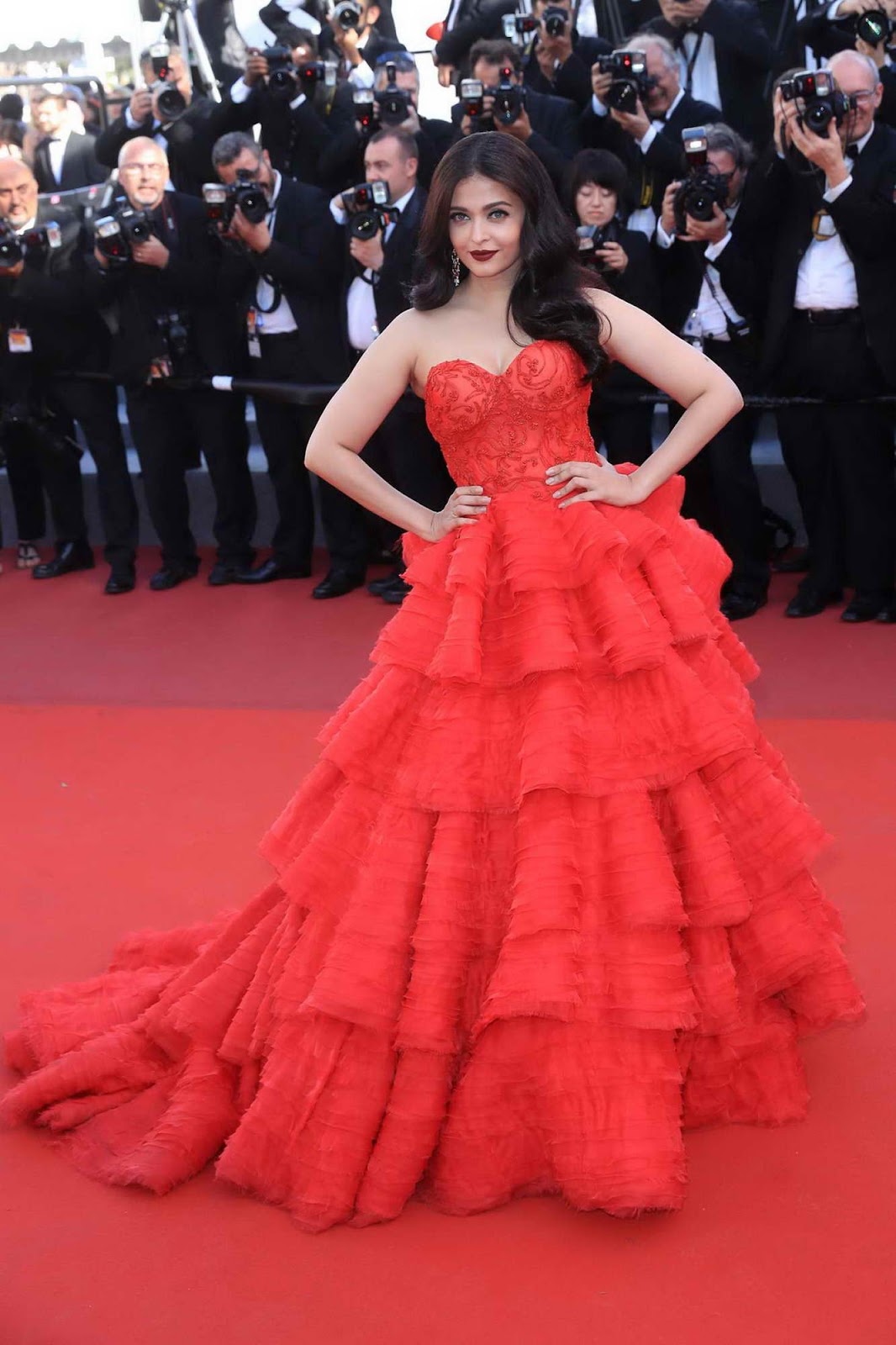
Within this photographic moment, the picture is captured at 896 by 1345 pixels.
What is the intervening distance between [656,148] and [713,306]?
0.67 m

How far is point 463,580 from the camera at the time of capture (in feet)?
8.51

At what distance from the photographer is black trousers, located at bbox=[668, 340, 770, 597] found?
18.4 feet

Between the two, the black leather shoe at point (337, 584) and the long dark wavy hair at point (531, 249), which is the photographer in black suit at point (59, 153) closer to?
the black leather shoe at point (337, 584)

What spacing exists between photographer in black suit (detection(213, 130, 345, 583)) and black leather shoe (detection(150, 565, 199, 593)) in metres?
0.54

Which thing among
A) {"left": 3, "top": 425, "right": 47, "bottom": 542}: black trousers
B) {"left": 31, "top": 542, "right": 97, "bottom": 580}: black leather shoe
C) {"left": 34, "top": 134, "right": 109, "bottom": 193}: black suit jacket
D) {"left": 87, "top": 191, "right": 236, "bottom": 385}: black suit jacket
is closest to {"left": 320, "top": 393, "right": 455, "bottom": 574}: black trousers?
{"left": 87, "top": 191, "right": 236, "bottom": 385}: black suit jacket

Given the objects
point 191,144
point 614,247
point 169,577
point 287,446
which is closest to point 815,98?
point 614,247

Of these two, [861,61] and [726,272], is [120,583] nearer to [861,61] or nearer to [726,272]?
[726,272]

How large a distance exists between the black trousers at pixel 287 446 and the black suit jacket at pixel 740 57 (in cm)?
191

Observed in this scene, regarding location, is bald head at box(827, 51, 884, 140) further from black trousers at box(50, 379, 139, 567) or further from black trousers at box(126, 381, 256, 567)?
black trousers at box(50, 379, 139, 567)

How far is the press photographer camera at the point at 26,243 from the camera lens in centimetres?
654

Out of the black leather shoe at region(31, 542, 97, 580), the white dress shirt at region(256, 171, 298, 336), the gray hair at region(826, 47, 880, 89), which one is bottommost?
the black leather shoe at region(31, 542, 97, 580)

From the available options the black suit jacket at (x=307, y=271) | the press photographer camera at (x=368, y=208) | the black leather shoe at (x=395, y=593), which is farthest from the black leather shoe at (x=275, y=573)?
the press photographer camera at (x=368, y=208)

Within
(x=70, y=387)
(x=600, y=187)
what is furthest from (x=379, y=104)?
(x=70, y=387)

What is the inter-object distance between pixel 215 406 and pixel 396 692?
419 centimetres
